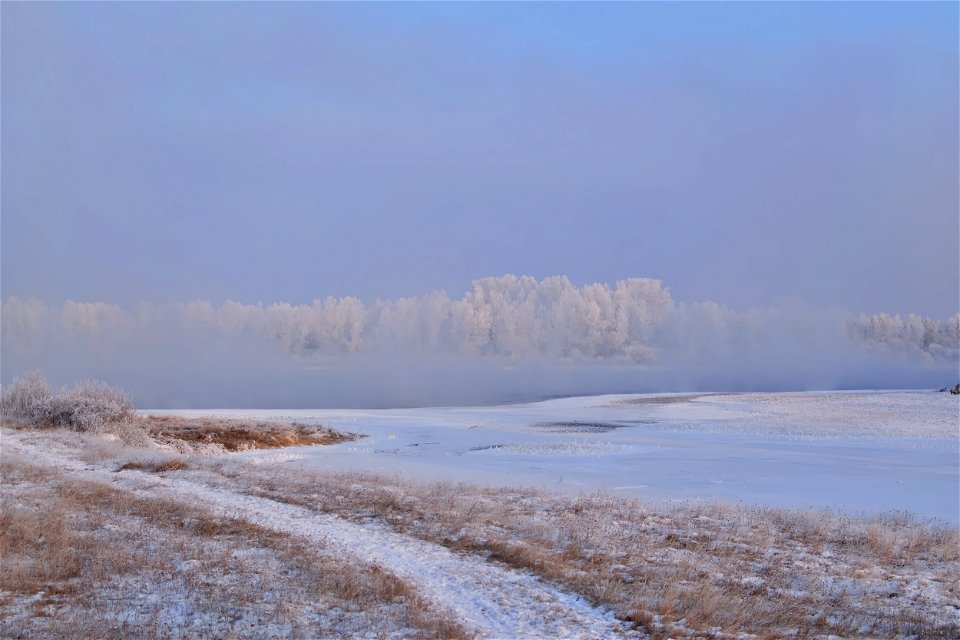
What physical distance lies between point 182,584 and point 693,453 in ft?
92.0

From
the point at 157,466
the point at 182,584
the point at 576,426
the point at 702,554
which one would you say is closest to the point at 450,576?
the point at 182,584

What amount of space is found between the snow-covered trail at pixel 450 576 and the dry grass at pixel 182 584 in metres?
0.44

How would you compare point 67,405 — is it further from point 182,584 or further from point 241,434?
point 182,584

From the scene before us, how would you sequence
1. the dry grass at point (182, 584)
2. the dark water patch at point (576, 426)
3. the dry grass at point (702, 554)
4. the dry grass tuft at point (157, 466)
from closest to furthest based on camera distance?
the dry grass at point (182, 584), the dry grass at point (702, 554), the dry grass tuft at point (157, 466), the dark water patch at point (576, 426)

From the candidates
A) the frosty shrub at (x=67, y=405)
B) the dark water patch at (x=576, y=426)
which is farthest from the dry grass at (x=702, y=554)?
the dark water patch at (x=576, y=426)

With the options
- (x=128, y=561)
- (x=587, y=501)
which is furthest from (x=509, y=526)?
(x=128, y=561)

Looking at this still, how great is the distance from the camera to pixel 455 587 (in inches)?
472

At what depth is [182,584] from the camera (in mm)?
11766

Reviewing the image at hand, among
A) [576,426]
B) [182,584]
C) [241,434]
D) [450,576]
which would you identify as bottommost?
[576,426]

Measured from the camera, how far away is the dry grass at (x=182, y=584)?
9922 millimetres

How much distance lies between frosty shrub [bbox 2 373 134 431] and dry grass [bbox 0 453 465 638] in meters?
26.5

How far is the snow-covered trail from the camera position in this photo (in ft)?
33.7

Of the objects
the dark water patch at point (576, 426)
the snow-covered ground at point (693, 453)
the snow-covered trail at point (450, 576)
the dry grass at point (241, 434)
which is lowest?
the dark water patch at point (576, 426)

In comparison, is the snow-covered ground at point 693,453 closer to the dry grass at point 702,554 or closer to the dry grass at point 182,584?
the dry grass at point 702,554
